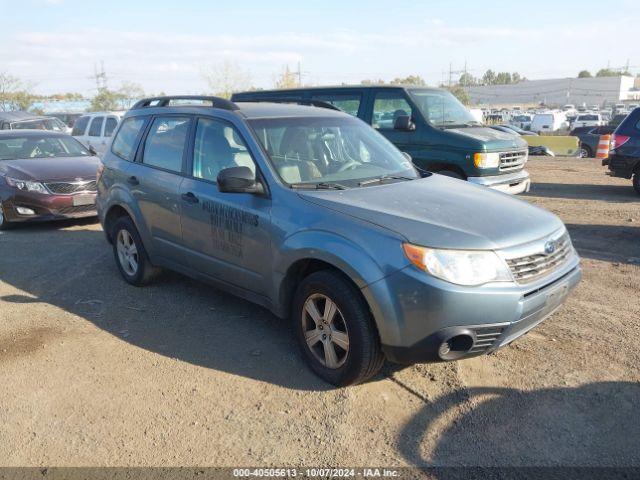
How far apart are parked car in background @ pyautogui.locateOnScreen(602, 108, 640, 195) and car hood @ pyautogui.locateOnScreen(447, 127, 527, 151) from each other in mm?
3144

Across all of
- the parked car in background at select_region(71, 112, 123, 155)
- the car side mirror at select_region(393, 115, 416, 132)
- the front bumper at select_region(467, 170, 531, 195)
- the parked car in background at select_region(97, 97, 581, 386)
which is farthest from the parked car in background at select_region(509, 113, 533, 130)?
the parked car in background at select_region(97, 97, 581, 386)

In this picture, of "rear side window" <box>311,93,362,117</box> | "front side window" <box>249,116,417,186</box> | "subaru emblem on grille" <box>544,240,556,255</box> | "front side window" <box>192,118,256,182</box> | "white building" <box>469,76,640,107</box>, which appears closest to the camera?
"subaru emblem on grille" <box>544,240,556,255</box>

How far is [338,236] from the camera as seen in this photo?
3.46 metres

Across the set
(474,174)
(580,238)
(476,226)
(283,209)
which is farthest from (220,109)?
(580,238)

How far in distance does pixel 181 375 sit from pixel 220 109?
2174mm

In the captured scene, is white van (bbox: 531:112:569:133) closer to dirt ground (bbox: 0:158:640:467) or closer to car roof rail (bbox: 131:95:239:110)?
dirt ground (bbox: 0:158:640:467)

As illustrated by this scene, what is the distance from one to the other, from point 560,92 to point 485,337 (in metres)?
107

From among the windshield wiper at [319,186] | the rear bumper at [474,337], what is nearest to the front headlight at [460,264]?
the rear bumper at [474,337]

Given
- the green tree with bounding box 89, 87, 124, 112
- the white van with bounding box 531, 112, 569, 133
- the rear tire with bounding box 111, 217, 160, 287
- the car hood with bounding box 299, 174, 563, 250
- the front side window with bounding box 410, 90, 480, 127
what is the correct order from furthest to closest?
the green tree with bounding box 89, 87, 124, 112
the white van with bounding box 531, 112, 569, 133
the front side window with bounding box 410, 90, 480, 127
the rear tire with bounding box 111, 217, 160, 287
the car hood with bounding box 299, 174, 563, 250

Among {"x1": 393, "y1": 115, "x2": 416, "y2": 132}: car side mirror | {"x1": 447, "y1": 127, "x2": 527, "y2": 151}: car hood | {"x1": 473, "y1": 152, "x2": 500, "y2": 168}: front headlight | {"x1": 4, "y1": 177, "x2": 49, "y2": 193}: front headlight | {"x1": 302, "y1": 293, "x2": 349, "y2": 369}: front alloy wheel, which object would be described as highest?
{"x1": 393, "y1": 115, "x2": 416, "y2": 132}: car side mirror

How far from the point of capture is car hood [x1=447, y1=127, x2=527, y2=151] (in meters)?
7.96


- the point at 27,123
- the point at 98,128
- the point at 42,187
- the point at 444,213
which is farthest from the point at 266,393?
the point at 27,123

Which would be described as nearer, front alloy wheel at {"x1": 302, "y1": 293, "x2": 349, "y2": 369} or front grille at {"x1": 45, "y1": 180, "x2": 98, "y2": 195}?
front alloy wheel at {"x1": 302, "y1": 293, "x2": 349, "y2": 369}

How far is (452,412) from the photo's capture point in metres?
3.37
